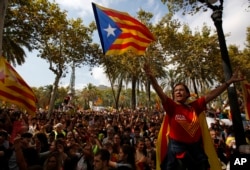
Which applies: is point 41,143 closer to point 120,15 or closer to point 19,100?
point 19,100

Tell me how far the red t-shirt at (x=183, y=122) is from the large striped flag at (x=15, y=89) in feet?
15.3

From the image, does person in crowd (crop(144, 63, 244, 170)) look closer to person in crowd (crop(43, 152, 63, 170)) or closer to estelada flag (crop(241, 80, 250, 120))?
person in crowd (crop(43, 152, 63, 170))

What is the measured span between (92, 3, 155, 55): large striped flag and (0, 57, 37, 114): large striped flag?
6.96ft

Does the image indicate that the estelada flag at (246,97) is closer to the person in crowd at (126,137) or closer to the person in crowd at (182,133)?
the person in crowd at (126,137)

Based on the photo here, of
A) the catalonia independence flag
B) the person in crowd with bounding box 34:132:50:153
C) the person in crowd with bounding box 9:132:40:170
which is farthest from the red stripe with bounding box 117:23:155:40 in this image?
the catalonia independence flag

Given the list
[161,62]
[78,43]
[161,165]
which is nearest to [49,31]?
[78,43]

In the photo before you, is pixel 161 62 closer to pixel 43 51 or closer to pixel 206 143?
pixel 43 51

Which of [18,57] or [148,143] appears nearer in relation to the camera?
[148,143]

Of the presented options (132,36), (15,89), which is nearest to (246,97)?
(132,36)

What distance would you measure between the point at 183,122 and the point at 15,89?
501 centimetres

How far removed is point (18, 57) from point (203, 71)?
1956 centimetres

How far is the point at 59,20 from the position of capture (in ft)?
71.7

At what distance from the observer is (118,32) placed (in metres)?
8.21

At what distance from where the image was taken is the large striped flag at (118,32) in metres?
7.98
